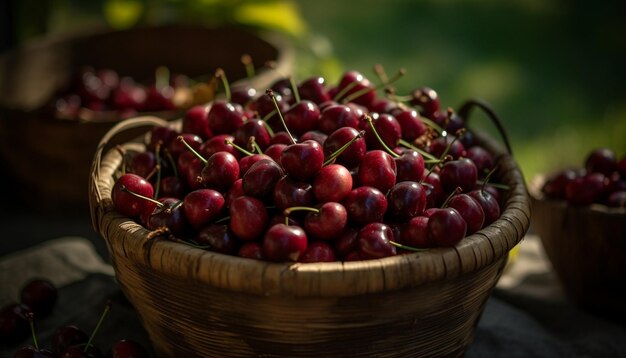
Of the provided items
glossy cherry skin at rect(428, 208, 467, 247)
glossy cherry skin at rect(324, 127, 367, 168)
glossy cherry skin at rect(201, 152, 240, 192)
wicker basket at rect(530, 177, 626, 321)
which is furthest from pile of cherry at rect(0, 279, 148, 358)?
wicker basket at rect(530, 177, 626, 321)

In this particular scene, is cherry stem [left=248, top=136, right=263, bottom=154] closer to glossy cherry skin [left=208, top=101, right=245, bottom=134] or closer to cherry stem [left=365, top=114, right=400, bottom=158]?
glossy cherry skin [left=208, top=101, right=245, bottom=134]

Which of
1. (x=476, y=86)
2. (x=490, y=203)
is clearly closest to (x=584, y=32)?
(x=476, y=86)

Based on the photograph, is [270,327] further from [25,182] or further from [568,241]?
[25,182]

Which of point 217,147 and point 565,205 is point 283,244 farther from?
point 565,205

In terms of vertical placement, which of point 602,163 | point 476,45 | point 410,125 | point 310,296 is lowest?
point 476,45

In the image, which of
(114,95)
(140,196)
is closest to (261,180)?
(140,196)

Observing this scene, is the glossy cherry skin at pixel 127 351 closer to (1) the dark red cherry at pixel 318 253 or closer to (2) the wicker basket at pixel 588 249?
(1) the dark red cherry at pixel 318 253
